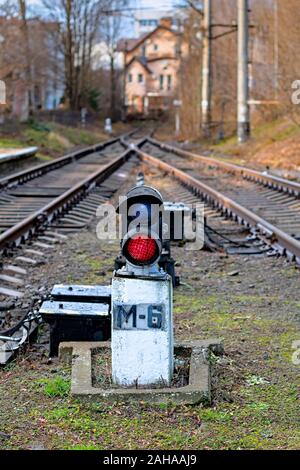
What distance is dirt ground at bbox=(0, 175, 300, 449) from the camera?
133 inches

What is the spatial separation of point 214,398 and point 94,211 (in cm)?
867

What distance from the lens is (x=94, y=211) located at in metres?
12.4

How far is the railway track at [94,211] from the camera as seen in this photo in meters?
7.19

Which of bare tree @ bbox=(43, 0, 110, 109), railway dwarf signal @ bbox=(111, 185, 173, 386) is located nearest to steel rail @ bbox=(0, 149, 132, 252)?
railway dwarf signal @ bbox=(111, 185, 173, 386)

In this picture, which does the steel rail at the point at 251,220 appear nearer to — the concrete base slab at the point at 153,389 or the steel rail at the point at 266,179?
the steel rail at the point at 266,179

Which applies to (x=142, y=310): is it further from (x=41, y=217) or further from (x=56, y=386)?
(x=41, y=217)

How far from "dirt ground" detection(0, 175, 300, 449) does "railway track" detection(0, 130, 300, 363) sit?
0.62 metres

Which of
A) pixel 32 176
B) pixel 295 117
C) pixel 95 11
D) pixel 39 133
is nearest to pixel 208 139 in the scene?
pixel 39 133

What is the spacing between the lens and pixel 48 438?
134 inches

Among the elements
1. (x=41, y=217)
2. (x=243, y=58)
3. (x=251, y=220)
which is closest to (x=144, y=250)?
(x=251, y=220)

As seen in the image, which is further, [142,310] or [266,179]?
[266,179]

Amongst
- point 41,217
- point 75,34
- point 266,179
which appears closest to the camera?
point 41,217
